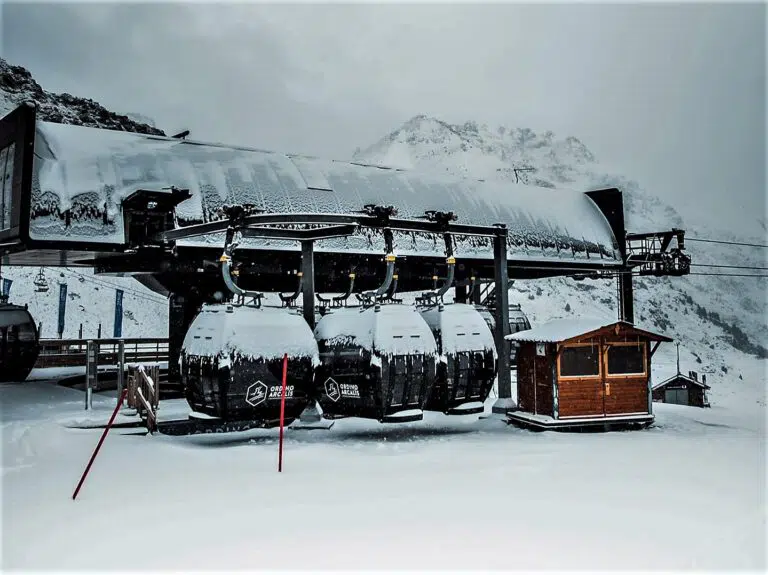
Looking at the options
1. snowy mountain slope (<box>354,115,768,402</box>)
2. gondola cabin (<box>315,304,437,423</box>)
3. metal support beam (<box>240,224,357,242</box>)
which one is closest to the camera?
gondola cabin (<box>315,304,437,423</box>)

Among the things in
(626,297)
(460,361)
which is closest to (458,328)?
(460,361)

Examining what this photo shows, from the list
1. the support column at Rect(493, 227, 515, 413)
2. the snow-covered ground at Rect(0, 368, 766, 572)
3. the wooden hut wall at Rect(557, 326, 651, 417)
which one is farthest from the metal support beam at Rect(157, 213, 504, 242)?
the snow-covered ground at Rect(0, 368, 766, 572)

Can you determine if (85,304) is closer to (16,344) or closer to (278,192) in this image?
(16,344)

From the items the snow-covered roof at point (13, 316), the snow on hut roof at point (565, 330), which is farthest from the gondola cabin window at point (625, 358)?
the snow-covered roof at point (13, 316)

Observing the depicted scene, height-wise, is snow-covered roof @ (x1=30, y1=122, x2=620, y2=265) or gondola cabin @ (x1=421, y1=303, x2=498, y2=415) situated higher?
snow-covered roof @ (x1=30, y1=122, x2=620, y2=265)

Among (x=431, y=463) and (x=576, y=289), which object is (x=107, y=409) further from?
(x=576, y=289)

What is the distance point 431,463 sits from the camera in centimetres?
981

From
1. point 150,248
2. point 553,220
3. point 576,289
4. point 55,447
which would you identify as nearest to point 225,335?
Result: point 55,447

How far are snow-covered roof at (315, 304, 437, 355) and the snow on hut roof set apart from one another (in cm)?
255

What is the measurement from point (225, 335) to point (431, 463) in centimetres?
426

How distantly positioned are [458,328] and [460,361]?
0.70 metres

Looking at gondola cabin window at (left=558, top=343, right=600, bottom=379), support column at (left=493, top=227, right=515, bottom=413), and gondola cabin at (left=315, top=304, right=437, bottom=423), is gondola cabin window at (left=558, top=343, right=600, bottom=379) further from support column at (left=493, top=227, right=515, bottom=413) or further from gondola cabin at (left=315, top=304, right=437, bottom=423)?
gondola cabin at (left=315, top=304, right=437, bottom=423)

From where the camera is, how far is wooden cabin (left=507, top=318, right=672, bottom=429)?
41.0 feet

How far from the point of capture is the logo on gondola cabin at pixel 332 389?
11.7 metres
